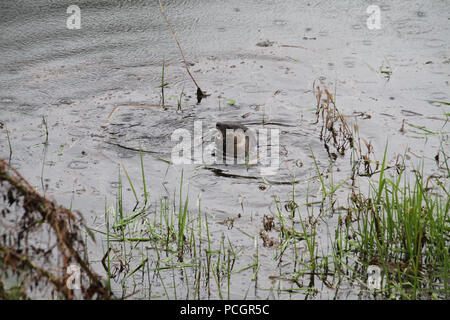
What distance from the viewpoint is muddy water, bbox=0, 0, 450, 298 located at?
488 cm

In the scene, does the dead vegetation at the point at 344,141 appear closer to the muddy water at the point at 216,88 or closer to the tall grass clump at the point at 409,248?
the muddy water at the point at 216,88

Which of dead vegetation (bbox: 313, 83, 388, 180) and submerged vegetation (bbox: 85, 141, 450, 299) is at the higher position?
dead vegetation (bbox: 313, 83, 388, 180)

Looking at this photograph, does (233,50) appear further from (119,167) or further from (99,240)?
(99,240)

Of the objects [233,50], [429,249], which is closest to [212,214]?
[429,249]

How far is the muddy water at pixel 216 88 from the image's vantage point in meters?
4.88

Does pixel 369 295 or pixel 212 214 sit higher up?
pixel 212 214

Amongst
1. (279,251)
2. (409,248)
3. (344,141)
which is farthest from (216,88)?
(409,248)

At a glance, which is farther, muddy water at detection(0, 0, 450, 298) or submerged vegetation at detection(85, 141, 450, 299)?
muddy water at detection(0, 0, 450, 298)

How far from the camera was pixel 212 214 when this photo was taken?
450cm

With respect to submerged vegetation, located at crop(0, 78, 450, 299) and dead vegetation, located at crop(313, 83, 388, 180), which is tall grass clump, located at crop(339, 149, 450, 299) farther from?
dead vegetation, located at crop(313, 83, 388, 180)

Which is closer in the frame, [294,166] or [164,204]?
[164,204]

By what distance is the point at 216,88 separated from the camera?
6.45 meters

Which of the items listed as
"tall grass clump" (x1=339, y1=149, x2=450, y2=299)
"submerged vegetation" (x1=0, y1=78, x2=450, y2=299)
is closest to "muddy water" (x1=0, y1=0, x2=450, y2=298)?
"submerged vegetation" (x1=0, y1=78, x2=450, y2=299)

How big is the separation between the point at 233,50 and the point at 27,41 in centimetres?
267
